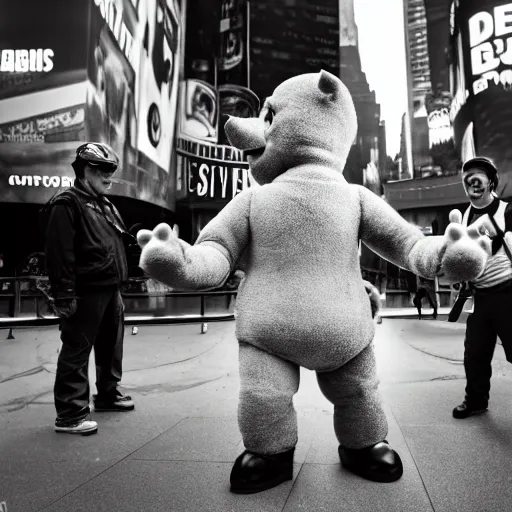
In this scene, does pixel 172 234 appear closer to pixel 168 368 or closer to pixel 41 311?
pixel 168 368

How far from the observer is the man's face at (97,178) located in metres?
2.96

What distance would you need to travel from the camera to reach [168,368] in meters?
4.51

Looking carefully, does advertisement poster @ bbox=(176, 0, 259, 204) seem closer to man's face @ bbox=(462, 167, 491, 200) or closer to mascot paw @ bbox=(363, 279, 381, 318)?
man's face @ bbox=(462, 167, 491, 200)

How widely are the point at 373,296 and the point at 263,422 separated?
0.69 meters

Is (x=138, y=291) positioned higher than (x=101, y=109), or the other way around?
(x=101, y=109)

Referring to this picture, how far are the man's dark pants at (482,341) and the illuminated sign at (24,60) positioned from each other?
8.54 meters

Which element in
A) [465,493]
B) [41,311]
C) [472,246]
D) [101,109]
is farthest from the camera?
[101,109]

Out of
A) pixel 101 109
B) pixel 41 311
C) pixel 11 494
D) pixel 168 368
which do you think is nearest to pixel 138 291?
pixel 41 311

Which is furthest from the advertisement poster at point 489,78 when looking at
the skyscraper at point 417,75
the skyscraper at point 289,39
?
the skyscraper at point 289,39

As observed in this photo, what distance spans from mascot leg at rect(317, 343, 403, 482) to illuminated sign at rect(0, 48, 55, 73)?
8.78 meters

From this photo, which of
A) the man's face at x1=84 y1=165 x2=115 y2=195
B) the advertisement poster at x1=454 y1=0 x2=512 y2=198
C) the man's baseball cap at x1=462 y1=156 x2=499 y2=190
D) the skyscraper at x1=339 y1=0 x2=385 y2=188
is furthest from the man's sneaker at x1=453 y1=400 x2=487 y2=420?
the advertisement poster at x1=454 y1=0 x2=512 y2=198

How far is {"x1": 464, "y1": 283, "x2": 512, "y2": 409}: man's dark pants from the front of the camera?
2736mm

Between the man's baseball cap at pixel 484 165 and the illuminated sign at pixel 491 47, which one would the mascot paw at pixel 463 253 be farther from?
the illuminated sign at pixel 491 47

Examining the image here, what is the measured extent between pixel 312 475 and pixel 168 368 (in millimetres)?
2863
